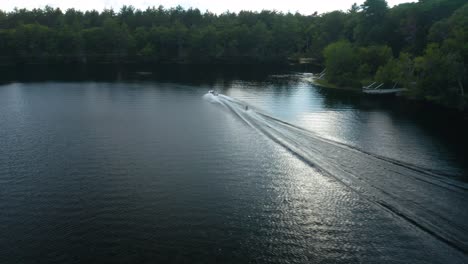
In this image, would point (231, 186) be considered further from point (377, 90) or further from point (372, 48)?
point (372, 48)

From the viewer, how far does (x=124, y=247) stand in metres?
26.8

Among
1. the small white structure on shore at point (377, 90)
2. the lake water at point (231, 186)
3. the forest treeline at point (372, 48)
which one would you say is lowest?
the lake water at point (231, 186)

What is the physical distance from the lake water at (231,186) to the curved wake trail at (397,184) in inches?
5.8

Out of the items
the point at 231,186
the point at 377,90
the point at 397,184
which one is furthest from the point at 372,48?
the point at 231,186

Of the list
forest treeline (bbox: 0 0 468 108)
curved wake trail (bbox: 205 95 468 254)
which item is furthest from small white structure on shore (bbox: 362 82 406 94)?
curved wake trail (bbox: 205 95 468 254)

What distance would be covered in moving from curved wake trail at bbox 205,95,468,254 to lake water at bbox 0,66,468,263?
0.49ft

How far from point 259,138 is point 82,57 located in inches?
6117

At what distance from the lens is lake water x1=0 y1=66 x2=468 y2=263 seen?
26.9m

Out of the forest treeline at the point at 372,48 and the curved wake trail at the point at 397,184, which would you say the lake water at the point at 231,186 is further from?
the forest treeline at the point at 372,48

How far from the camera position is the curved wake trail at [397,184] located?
29203 millimetres

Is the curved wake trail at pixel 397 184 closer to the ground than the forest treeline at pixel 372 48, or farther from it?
closer to the ground

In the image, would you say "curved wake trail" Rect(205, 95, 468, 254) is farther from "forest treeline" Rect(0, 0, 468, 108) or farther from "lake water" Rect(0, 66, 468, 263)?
"forest treeline" Rect(0, 0, 468, 108)

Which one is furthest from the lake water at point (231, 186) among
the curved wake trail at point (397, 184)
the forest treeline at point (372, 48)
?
the forest treeline at point (372, 48)

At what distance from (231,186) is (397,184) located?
1532 cm
